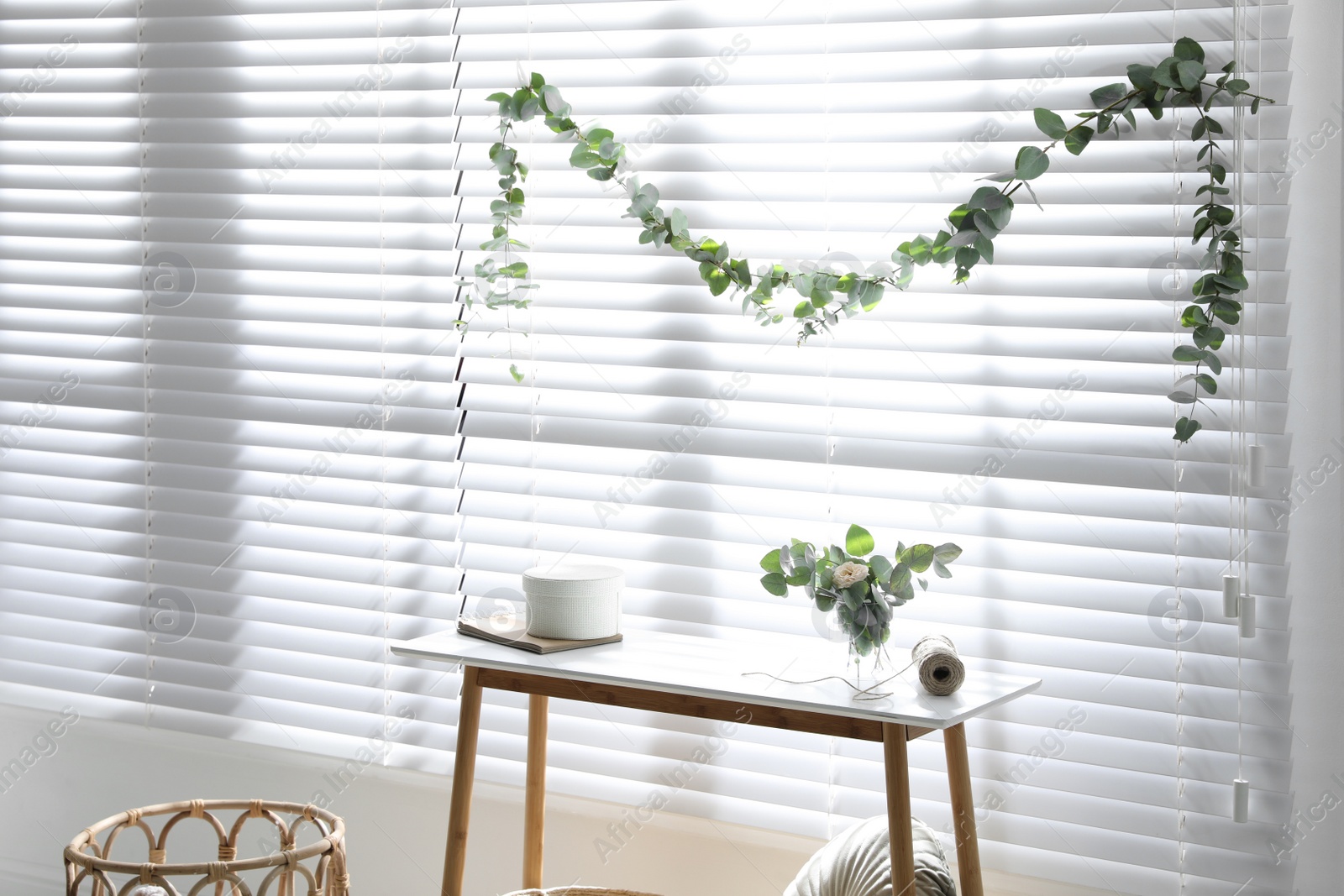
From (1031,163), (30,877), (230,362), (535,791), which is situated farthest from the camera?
(30,877)

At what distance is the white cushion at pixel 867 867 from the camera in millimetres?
1440

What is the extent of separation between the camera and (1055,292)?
159 centimetres

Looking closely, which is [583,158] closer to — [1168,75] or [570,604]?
[570,604]

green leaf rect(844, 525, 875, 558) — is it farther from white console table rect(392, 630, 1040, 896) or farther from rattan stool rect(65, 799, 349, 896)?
rattan stool rect(65, 799, 349, 896)

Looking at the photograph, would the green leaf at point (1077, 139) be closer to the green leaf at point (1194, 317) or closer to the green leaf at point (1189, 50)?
the green leaf at point (1189, 50)

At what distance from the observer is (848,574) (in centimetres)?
145

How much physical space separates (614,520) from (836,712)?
0.63 metres

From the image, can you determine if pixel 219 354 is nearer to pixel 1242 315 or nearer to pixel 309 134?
pixel 309 134

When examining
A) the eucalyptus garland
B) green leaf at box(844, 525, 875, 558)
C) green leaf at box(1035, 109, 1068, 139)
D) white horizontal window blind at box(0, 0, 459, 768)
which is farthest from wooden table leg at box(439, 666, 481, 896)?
green leaf at box(1035, 109, 1068, 139)

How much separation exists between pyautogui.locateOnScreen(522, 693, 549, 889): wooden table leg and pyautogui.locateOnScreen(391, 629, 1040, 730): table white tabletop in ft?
0.58

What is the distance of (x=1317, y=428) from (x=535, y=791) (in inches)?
48.6

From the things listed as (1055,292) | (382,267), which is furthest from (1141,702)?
(382,267)

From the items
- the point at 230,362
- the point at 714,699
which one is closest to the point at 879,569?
the point at 714,699

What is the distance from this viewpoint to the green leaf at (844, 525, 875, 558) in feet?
4.89
